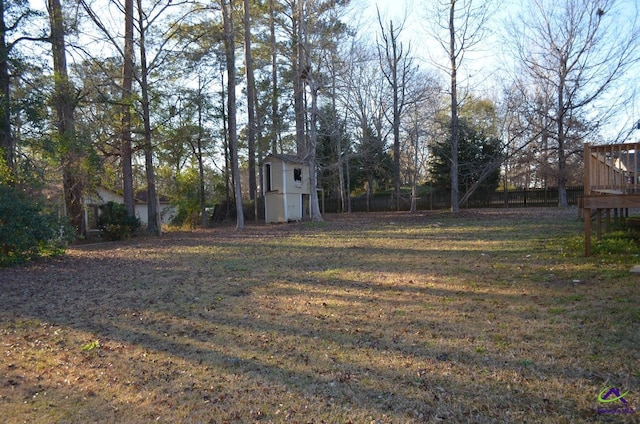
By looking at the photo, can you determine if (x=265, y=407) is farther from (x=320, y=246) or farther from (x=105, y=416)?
(x=320, y=246)

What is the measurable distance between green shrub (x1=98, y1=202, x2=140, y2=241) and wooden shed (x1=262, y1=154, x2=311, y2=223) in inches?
324

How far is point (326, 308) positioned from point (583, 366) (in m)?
2.76

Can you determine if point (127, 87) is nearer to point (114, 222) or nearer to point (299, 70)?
point (114, 222)

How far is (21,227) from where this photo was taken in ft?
30.3

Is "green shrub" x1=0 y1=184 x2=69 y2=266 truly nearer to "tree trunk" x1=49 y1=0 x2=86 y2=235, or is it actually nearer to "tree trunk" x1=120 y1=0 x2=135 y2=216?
"tree trunk" x1=49 y1=0 x2=86 y2=235

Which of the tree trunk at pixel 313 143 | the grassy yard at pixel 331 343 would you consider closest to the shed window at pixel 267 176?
the tree trunk at pixel 313 143

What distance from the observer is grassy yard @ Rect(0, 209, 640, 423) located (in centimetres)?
272

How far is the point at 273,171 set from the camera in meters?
22.6

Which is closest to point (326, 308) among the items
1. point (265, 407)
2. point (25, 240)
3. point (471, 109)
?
point (265, 407)

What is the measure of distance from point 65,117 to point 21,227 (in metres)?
6.15

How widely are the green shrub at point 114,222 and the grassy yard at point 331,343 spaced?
8280mm

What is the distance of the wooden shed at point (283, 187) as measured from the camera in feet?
72.9

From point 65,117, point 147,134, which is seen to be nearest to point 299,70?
point 147,134

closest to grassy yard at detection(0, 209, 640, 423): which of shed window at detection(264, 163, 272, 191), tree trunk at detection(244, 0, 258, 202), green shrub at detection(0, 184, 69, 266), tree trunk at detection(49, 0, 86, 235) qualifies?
green shrub at detection(0, 184, 69, 266)
